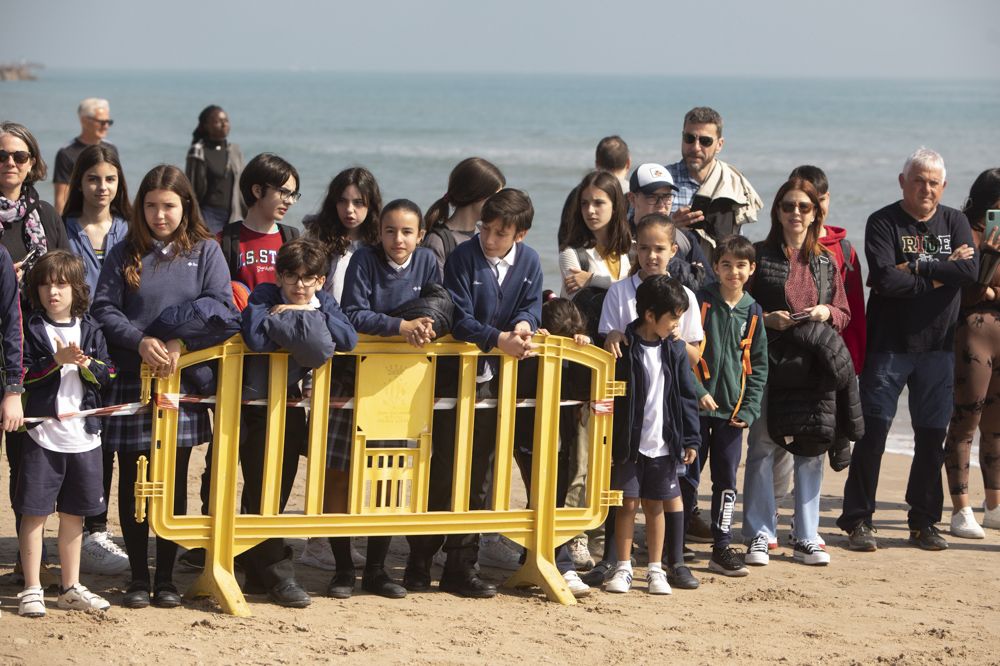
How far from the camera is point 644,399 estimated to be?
660 centimetres

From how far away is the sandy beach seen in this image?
5621 millimetres

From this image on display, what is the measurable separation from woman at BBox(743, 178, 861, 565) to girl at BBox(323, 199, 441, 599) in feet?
6.74

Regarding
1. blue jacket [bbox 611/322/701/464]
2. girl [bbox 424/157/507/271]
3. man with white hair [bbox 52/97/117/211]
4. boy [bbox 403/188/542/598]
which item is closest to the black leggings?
boy [bbox 403/188/542/598]

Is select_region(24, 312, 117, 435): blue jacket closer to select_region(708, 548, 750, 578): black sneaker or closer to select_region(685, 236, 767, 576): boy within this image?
select_region(685, 236, 767, 576): boy

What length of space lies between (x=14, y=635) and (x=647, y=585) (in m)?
3.03

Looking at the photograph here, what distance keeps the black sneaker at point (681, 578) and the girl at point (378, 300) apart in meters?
1.41

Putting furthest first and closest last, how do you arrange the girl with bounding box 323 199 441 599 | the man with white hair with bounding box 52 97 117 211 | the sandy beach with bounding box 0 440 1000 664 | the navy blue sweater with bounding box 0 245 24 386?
the man with white hair with bounding box 52 97 117 211, the girl with bounding box 323 199 441 599, the navy blue sweater with bounding box 0 245 24 386, the sandy beach with bounding box 0 440 1000 664

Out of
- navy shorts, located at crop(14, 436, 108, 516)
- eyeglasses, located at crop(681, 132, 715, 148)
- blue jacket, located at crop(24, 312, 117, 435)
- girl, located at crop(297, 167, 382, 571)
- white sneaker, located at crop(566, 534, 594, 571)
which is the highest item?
eyeglasses, located at crop(681, 132, 715, 148)

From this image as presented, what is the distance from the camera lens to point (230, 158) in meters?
11.8

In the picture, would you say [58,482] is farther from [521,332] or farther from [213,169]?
[213,169]

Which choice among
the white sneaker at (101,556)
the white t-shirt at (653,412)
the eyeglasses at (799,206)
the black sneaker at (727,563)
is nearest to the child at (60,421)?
the white sneaker at (101,556)

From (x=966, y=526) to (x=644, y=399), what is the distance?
9.32ft

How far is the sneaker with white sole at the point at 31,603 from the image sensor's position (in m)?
5.82

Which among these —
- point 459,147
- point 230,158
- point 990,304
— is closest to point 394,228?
point 990,304
